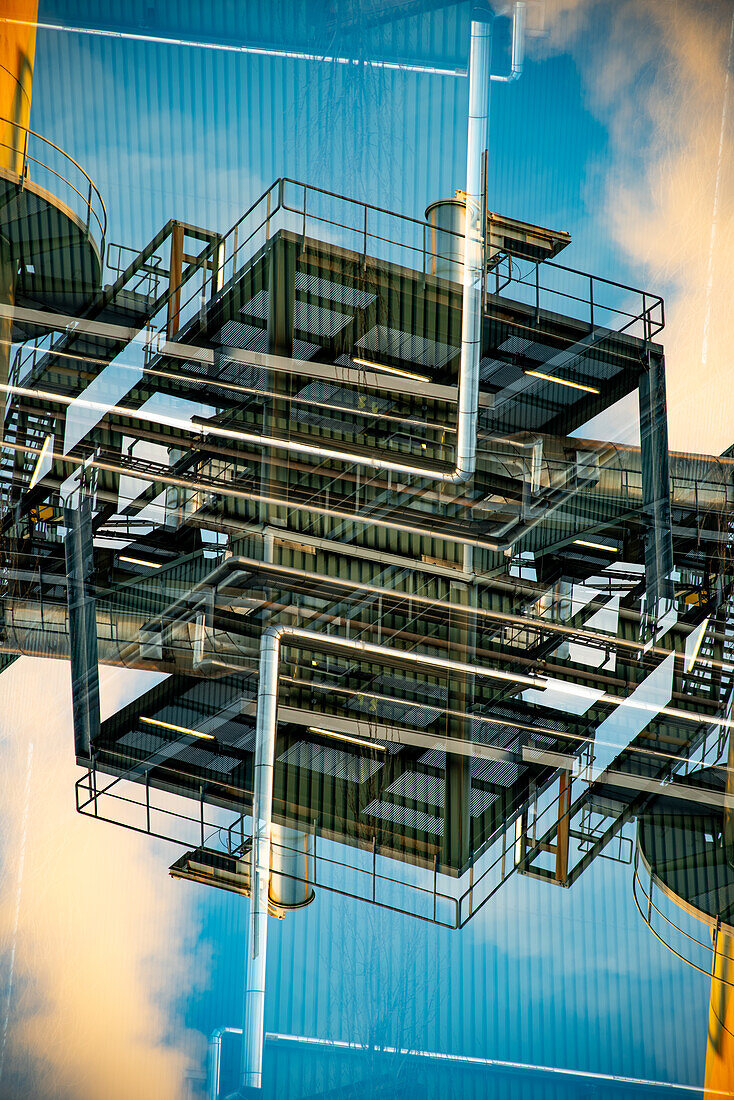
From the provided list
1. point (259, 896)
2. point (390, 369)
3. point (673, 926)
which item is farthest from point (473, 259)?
point (673, 926)

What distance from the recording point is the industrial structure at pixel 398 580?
4438mm

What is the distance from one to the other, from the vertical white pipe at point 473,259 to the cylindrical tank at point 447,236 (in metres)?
0.03

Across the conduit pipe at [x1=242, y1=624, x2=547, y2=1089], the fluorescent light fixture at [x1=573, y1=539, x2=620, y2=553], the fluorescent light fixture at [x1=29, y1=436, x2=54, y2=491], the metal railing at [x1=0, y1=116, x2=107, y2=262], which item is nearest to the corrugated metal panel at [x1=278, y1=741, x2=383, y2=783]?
the conduit pipe at [x1=242, y1=624, x2=547, y2=1089]

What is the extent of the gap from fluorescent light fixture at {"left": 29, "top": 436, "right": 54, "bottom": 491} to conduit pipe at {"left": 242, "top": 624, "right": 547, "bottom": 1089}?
1.53 meters

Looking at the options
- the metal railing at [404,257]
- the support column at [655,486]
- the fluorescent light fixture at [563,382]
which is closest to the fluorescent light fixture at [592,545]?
the support column at [655,486]

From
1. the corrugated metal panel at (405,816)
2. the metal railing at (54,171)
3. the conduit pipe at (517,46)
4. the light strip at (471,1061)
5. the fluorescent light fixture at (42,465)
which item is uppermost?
the conduit pipe at (517,46)

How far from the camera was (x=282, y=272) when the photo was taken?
459cm

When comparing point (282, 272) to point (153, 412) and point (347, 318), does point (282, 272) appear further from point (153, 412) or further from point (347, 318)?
point (153, 412)

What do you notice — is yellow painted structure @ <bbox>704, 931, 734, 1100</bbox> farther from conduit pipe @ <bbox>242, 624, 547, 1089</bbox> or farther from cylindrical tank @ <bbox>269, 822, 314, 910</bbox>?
cylindrical tank @ <bbox>269, 822, 314, 910</bbox>

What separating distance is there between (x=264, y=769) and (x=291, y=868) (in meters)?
0.49

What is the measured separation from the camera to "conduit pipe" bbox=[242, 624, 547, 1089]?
434 centimetres

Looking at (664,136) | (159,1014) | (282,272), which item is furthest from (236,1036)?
Answer: (664,136)

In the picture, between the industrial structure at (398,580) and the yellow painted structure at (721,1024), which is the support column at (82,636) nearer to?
the industrial structure at (398,580)

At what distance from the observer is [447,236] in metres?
4.48
